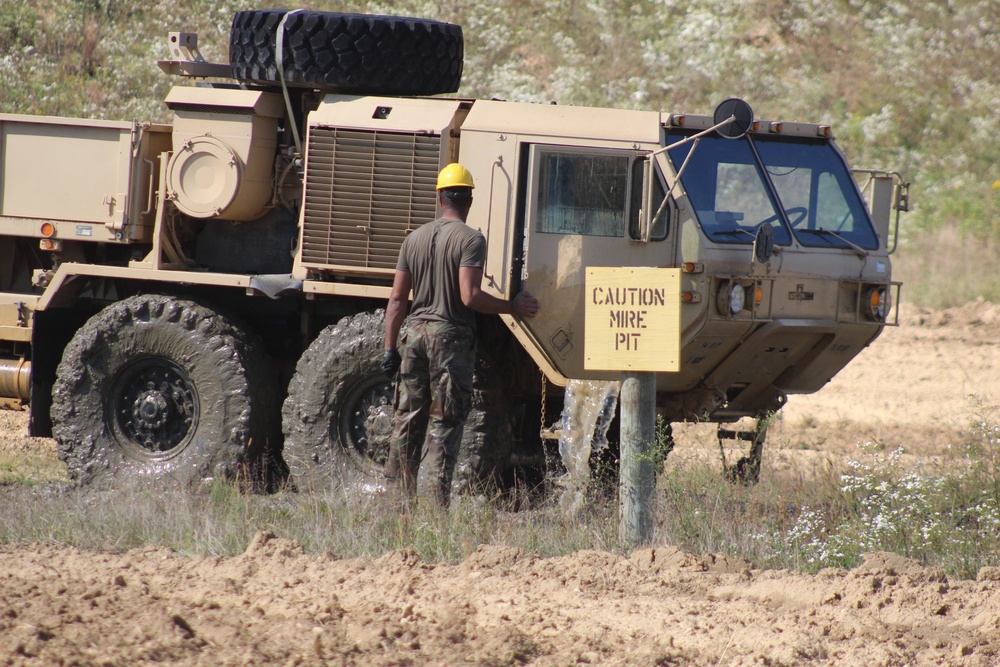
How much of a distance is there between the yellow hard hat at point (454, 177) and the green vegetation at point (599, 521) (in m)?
1.66

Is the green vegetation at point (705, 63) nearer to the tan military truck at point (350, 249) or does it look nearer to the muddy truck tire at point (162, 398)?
the tan military truck at point (350, 249)

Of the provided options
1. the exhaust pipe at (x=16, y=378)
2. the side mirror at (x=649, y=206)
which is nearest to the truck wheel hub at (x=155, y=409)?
the exhaust pipe at (x=16, y=378)

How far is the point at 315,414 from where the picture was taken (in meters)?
7.15

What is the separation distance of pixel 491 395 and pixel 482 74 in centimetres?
1269

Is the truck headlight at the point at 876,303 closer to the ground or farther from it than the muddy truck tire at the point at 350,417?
farther from it

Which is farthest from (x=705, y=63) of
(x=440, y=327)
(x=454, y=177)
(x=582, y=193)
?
(x=440, y=327)

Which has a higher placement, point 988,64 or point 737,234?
point 988,64

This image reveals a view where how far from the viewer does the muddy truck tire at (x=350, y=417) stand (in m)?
6.99

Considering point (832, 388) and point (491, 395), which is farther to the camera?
point (832, 388)

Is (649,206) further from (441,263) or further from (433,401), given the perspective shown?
(433,401)

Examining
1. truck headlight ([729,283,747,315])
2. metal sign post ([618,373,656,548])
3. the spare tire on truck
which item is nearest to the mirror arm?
truck headlight ([729,283,747,315])

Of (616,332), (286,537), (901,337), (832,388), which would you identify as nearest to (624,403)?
(616,332)

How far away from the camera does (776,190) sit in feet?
22.9

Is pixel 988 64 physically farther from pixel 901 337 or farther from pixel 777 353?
pixel 777 353
